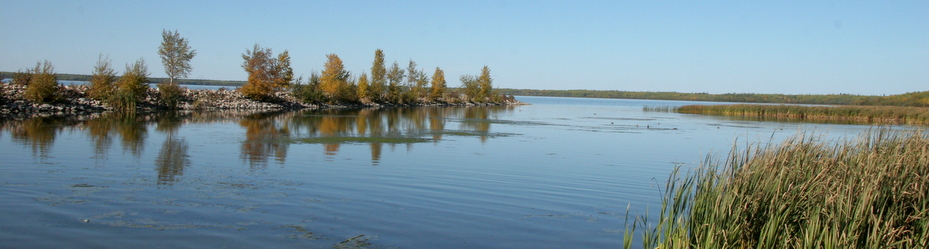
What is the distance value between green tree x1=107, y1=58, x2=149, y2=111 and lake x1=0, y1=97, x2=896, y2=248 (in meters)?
19.8

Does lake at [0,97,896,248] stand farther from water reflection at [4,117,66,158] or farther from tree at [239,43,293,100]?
tree at [239,43,293,100]

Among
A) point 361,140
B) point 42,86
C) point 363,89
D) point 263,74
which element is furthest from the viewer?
point 363,89

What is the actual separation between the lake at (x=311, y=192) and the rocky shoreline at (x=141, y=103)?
1654 centimetres

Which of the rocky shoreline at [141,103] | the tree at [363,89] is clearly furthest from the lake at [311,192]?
the tree at [363,89]

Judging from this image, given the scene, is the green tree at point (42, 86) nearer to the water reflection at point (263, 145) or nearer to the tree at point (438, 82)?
the water reflection at point (263, 145)

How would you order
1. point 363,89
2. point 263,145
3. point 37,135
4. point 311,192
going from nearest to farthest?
point 311,192 → point 263,145 → point 37,135 → point 363,89

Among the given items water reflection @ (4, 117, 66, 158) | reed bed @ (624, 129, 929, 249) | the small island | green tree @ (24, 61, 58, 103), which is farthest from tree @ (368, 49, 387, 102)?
reed bed @ (624, 129, 929, 249)

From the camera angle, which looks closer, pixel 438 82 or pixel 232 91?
pixel 232 91

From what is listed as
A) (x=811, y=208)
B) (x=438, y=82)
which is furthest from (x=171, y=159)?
(x=438, y=82)

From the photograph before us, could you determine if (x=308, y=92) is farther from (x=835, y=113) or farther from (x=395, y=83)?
(x=835, y=113)

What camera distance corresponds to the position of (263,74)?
54875 millimetres

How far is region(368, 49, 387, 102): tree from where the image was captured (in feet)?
230

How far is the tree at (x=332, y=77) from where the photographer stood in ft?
204

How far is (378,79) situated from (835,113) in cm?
4355
